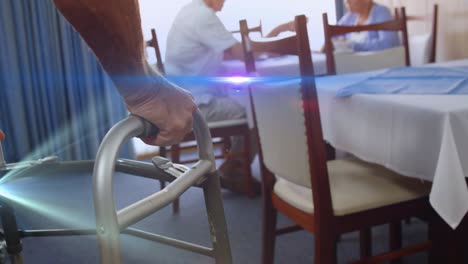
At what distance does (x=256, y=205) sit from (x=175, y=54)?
0.93 metres

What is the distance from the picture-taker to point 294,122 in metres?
1.33

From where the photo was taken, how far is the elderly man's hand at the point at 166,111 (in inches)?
24.6

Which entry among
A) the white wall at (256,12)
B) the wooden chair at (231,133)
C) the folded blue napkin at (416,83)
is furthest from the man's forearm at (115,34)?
the white wall at (256,12)

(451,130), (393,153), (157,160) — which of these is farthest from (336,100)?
(157,160)

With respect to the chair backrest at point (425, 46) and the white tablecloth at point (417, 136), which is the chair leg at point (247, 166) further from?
the chair backrest at point (425, 46)

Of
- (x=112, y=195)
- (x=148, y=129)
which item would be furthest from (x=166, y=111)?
(x=112, y=195)

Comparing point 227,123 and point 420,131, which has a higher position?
point 420,131

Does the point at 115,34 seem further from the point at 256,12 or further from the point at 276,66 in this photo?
the point at 256,12

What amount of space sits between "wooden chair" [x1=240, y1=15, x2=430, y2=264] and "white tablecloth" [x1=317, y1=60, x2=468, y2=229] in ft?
0.32

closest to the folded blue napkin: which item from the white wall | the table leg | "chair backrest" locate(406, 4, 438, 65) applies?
the table leg

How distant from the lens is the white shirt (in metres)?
2.57

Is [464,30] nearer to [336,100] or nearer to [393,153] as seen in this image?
[336,100]

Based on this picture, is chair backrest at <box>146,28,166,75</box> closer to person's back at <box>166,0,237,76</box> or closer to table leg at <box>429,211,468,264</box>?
person's back at <box>166,0,237,76</box>

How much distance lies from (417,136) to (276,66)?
146cm
